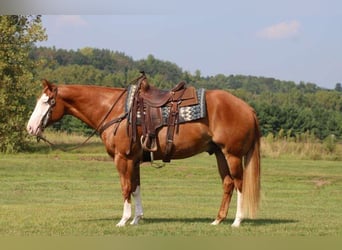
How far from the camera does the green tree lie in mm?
26344

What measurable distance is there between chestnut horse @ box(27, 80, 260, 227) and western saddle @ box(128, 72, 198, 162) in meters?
0.07

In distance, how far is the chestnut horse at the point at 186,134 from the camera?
24.0 feet

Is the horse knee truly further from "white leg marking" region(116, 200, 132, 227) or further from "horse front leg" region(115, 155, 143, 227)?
"white leg marking" region(116, 200, 132, 227)

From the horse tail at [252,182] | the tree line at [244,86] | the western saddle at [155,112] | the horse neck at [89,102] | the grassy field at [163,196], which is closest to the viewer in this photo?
the grassy field at [163,196]

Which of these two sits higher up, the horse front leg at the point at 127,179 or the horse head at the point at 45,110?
the horse head at the point at 45,110

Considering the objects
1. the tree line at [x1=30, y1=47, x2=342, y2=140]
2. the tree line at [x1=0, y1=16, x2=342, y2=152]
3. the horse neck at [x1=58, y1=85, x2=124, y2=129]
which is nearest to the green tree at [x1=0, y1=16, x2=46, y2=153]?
the tree line at [x1=0, y1=16, x2=342, y2=152]

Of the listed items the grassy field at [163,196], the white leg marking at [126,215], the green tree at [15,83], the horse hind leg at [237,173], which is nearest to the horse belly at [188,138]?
the horse hind leg at [237,173]

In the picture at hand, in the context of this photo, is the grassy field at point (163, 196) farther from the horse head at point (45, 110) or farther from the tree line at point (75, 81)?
the tree line at point (75, 81)

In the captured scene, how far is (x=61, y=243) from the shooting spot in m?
2.39

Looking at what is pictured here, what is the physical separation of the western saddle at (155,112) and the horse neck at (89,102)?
16.3 inches

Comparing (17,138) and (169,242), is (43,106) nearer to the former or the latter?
(169,242)

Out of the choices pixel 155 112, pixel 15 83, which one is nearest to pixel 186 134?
pixel 155 112

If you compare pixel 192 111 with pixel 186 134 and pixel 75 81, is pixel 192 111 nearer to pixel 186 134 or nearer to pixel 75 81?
pixel 186 134

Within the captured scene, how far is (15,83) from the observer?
27.3m
